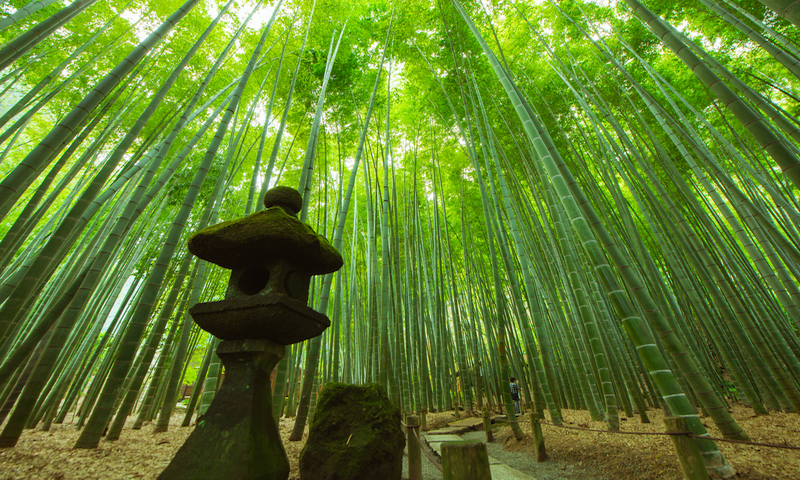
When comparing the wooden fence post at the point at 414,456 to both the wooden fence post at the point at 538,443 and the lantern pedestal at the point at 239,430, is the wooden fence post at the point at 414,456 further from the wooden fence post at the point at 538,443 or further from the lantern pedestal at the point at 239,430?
the wooden fence post at the point at 538,443

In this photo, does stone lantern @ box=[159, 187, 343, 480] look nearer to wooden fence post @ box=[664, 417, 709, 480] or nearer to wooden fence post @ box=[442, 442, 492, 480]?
wooden fence post @ box=[442, 442, 492, 480]

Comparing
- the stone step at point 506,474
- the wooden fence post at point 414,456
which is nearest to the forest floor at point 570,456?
the stone step at point 506,474

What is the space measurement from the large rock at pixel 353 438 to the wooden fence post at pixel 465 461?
75 cm

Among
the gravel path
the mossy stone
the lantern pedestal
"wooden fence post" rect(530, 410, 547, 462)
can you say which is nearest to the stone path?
the gravel path

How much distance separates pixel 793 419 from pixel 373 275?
11.1ft

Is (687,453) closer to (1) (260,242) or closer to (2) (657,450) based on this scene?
(2) (657,450)

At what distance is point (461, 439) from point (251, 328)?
285 centimetres

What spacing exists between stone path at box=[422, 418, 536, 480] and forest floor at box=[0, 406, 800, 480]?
0.64 feet

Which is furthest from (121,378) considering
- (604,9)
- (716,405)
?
(604,9)

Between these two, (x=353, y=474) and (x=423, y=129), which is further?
(x=423, y=129)

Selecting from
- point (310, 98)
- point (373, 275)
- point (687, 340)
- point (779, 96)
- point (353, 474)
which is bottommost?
point (353, 474)

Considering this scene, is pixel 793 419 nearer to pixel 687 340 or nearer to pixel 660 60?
pixel 687 340

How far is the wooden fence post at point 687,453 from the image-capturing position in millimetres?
1258

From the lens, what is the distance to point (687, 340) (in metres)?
3.00
